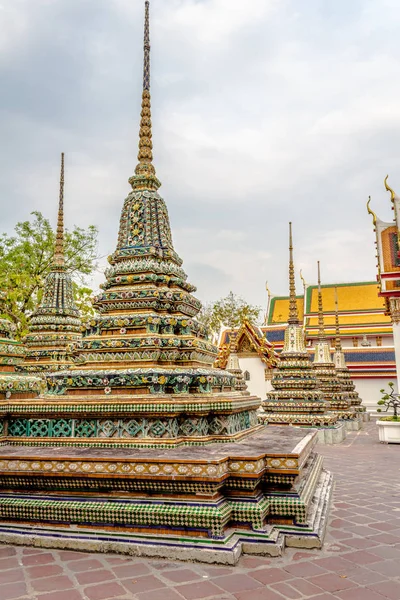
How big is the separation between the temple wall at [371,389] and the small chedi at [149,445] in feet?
75.9

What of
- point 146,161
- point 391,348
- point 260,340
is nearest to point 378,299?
point 391,348

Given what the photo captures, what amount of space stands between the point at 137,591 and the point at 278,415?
441 inches

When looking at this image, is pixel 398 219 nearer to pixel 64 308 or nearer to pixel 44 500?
pixel 64 308

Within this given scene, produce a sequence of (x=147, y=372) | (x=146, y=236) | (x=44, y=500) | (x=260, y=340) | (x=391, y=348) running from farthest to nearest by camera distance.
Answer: (x=391, y=348)
(x=260, y=340)
(x=146, y=236)
(x=147, y=372)
(x=44, y=500)

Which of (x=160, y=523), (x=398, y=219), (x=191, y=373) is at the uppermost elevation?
(x=398, y=219)

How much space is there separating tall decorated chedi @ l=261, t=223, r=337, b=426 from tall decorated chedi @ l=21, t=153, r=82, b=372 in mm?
6150

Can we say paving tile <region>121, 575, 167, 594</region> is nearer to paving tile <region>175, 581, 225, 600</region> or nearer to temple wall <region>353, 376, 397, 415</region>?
paving tile <region>175, 581, 225, 600</region>

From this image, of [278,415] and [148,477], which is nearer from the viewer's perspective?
[148,477]

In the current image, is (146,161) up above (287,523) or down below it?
above

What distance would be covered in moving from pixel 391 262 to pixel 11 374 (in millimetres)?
14278

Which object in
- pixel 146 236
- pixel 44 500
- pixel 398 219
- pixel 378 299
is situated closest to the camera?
pixel 44 500

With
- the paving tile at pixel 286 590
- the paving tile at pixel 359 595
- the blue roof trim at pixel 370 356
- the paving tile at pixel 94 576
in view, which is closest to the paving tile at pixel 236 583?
the paving tile at pixel 286 590

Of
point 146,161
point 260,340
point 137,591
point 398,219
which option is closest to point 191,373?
point 137,591

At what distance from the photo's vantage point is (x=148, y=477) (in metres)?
4.25
